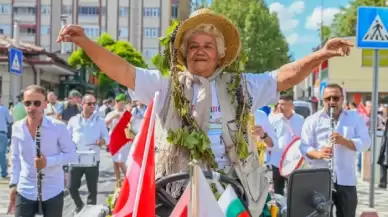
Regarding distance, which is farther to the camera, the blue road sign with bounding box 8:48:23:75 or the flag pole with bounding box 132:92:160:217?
the blue road sign with bounding box 8:48:23:75

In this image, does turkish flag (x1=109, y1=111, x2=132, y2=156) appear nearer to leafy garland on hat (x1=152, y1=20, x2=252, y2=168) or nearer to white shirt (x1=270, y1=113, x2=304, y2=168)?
white shirt (x1=270, y1=113, x2=304, y2=168)

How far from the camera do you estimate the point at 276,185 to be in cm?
926

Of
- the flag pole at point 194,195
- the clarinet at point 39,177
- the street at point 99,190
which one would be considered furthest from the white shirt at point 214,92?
→ the street at point 99,190

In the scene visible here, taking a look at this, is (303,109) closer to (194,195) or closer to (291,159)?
(291,159)

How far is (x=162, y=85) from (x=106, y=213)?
0.79m

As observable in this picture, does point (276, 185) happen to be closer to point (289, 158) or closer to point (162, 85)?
point (289, 158)

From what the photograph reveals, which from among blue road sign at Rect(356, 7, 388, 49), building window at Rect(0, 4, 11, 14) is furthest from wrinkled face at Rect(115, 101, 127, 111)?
building window at Rect(0, 4, 11, 14)

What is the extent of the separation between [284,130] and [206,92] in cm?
645

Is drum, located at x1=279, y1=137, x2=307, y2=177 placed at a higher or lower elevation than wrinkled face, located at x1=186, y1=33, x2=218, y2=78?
lower

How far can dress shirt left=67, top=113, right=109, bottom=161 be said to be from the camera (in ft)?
32.7

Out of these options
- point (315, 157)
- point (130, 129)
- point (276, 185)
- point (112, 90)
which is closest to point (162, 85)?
point (315, 157)

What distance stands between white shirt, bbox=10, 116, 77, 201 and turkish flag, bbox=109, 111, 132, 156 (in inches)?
217

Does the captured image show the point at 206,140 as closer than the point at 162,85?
Yes

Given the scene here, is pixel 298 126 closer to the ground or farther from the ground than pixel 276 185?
farther from the ground
